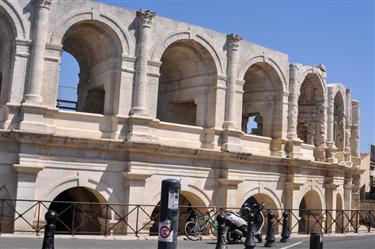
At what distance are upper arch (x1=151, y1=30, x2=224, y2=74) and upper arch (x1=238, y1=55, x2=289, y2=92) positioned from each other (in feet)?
3.95

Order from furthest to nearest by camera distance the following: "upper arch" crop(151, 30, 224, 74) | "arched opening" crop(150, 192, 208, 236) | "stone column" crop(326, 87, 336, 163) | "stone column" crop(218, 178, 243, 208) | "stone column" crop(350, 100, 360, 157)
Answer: "stone column" crop(350, 100, 360, 157) → "stone column" crop(326, 87, 336, 163) → "stone column" crop(218, 178, 243, 208) → "arched opening" crop(150, 192, 208, 236) → "upper arch" crop(151, 30, 224, 74)

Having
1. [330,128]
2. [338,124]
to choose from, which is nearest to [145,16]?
[330,128]

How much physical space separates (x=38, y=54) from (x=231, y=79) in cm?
731

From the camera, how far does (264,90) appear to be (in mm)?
21875

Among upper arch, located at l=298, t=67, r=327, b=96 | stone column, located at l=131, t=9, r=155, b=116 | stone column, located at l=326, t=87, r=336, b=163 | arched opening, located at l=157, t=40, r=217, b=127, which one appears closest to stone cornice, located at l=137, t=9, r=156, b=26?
stone column, located at l=131, t=9, r=155, b=116

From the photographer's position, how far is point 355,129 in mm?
29625

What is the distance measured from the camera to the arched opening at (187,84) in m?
19.0

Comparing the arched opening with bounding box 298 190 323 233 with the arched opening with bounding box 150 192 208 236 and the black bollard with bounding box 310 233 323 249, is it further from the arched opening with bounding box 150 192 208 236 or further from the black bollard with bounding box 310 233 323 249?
the black bollard with bounding box 310 233 323 249

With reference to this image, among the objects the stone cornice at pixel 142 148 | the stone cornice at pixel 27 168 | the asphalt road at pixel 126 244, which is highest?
the stone cornice at pixel 142 148

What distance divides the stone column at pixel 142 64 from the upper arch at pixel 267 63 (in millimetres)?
4476

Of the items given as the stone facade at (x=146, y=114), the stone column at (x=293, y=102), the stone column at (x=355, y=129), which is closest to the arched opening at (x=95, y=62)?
the stone facade at (x=146, y=114)

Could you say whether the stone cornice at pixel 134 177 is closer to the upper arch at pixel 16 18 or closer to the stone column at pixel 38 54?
the stone column at pixel 38 54

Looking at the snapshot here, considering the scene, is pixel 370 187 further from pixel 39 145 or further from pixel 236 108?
pixel 39 145

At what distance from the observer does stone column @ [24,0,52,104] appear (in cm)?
1488
